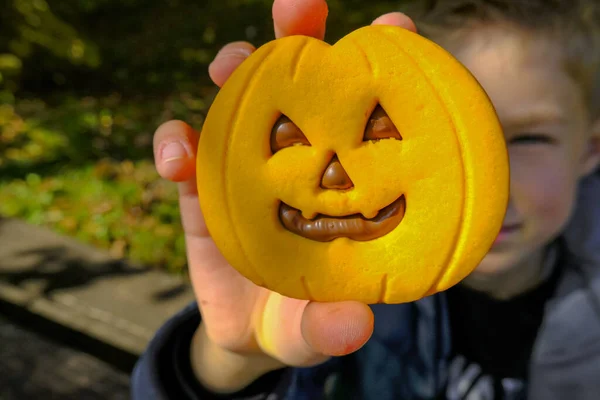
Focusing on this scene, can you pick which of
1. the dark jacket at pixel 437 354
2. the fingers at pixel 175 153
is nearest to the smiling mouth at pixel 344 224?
the fingers at pixel 175 153

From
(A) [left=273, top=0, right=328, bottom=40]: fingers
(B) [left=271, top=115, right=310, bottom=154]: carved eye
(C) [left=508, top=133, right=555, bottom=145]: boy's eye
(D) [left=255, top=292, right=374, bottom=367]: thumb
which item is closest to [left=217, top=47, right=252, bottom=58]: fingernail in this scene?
(A) [left=273, top=0, right=328, bottom=40]: fingers

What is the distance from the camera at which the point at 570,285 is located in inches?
77.4

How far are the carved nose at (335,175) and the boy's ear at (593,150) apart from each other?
4.00 ft

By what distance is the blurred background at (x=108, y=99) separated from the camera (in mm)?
3332

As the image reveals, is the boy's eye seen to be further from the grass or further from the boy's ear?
the grass

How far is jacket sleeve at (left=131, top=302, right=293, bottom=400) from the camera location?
1.44m

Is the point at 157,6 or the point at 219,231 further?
the point at 157,6

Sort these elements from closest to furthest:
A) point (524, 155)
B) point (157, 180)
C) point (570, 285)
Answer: point (524, 155)
point (570, 285)
point (157, 180)

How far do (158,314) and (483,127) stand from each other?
1990mm

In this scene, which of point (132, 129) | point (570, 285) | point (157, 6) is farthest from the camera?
point (157, 6)

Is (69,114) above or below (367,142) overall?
below

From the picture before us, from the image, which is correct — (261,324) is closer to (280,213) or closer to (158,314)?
(280,213)

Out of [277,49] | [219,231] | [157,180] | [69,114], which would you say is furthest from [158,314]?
[69,114]

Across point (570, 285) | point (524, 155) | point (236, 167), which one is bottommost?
point (570, 285)
